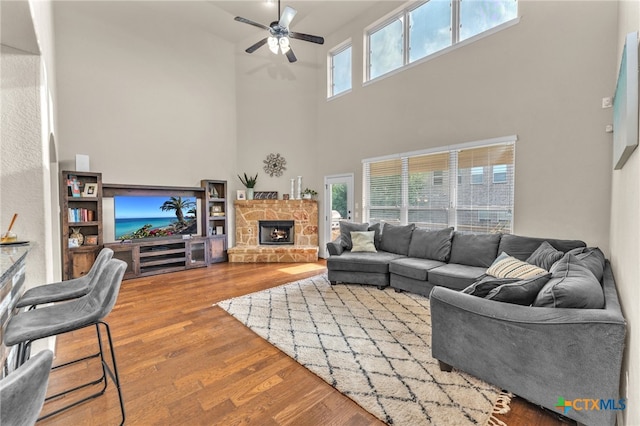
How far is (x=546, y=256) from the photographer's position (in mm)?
2775

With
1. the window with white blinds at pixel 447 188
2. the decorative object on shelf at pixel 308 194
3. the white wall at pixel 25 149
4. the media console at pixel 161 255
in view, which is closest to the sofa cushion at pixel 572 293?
the window with white blinds at pixel 447 188

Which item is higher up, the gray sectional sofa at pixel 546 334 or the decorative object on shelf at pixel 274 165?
the decorative object on shelf at pixel 274 165

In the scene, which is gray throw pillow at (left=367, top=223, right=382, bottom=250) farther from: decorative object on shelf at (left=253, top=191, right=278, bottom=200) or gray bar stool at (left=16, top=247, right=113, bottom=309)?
gray bar stool at (left=16, top=247, right=113, bottom=309)

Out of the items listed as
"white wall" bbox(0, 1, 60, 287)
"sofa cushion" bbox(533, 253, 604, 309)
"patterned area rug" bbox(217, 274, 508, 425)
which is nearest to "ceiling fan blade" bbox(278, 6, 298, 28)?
"white wall" bbox(0, 1, 60, 287)

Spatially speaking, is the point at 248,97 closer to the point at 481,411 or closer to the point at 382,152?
the point at 382,152

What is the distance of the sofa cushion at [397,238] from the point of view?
462cm

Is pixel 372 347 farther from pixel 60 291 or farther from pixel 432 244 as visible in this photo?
pixel 60 291

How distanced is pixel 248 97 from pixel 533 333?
6.77 meters

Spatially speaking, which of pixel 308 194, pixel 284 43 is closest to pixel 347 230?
pixel 308 194

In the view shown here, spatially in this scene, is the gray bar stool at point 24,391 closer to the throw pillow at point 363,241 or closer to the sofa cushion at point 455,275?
the sofa cushion at point 455,275

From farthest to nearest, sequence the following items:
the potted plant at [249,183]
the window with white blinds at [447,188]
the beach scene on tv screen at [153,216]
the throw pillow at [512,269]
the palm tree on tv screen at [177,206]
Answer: the potted plant at [249,183], the palm tree on tv screen at [177,206], the beach scene on tv screen at [153,216], the window with white blinds at [447,188], the throw pillow at [512,269]

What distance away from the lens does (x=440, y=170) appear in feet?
15.5

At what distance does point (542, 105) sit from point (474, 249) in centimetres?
204

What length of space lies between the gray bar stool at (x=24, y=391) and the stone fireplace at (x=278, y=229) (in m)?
5.52
